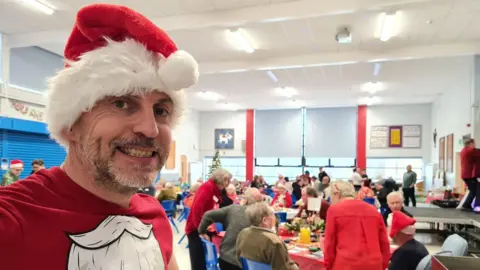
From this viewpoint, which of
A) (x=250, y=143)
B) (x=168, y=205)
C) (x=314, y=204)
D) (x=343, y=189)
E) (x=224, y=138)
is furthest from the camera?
(x=224, y=138)

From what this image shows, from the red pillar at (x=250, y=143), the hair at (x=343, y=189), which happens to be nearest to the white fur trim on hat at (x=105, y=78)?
the hair at (x=343, y=189)

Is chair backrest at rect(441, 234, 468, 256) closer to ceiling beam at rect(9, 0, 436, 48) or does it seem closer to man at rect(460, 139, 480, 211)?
ceiling beam at rect(9, 0, 436, 48)

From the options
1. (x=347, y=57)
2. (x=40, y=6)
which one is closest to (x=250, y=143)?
(x=347, y=57)

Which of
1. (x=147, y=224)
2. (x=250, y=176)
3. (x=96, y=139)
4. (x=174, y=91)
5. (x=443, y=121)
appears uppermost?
(x=443, y=121)

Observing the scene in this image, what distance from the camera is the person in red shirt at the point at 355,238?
311 cm

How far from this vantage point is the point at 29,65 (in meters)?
8.87

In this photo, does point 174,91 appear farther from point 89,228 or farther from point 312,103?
point 312,103

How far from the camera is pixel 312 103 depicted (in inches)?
673

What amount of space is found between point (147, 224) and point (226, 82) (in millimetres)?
11624

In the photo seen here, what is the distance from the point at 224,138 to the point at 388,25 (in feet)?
45.1

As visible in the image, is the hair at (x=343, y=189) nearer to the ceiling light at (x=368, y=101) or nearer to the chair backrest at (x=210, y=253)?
the chair backrest at (x=210, y=253)

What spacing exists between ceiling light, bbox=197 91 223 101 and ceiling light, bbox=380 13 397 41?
8.15m

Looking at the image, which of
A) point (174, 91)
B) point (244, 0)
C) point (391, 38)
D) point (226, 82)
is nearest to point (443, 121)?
point (391, 38)

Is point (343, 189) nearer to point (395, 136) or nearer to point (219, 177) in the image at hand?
point (219, 177)
